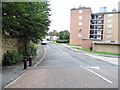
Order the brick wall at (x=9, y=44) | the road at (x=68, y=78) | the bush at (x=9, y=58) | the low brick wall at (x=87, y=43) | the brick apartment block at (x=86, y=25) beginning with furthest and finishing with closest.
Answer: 1. the brick apartment block at (x=86, y=25)
2. the low brick wall at (x=87, y=43)
3. the bush at (x=9, y=58)
4. the brick wall at (x=9, y=44)
5. the road at (x=68, y=78)

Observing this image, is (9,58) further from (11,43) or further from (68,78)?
(68,78)

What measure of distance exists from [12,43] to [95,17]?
50670 mm

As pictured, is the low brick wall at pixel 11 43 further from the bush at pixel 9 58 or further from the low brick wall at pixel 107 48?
the low brick wall at pixel 107 48

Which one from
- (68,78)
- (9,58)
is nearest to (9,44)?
(9,58)

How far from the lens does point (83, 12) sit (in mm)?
48375

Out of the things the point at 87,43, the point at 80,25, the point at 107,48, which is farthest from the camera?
the point at 80,25

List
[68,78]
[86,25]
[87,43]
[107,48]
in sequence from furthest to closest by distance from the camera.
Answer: [86,25]
[87,43]
[107,48]
[68,78]

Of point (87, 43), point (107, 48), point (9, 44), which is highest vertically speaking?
point (9, 44)

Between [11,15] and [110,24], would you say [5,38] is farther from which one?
[110,24]

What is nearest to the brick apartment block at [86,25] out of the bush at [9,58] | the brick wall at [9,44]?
the brick wall at [9,44]

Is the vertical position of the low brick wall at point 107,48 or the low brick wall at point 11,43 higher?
the low brick wall at point 11,43

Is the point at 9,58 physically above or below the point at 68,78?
above

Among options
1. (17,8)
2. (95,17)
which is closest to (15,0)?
(17,8)

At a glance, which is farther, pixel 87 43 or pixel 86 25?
pixel 86 25
